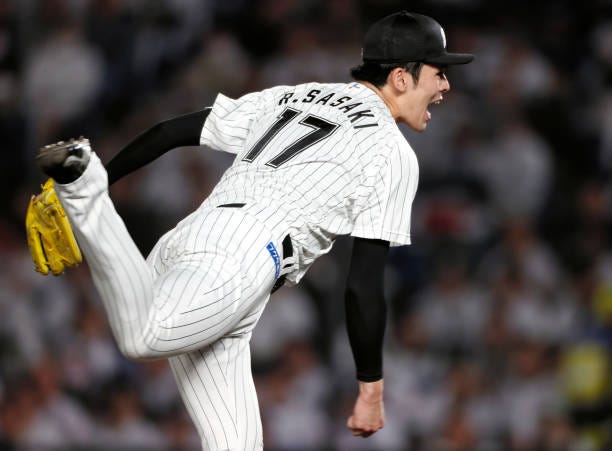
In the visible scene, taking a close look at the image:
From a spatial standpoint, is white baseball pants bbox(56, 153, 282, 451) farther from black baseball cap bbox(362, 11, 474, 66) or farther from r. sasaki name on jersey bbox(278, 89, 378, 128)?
black baseball cap bbox(362, 11, 474, 66)

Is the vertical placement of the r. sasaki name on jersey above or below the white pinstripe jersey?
above

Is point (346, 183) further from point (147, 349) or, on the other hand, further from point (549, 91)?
point (549, 91)

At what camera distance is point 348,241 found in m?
5.80

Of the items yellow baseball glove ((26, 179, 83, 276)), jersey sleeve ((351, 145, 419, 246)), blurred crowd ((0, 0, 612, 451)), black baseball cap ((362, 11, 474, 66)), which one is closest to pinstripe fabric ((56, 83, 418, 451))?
jersey sleeve ((351, 145, 419, 246))

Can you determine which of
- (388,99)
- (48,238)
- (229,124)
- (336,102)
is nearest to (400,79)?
(388,99)

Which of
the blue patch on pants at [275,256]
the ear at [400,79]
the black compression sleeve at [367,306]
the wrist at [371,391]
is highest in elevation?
the ear at [400,79]

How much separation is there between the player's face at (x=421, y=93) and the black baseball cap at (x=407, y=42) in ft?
0.15

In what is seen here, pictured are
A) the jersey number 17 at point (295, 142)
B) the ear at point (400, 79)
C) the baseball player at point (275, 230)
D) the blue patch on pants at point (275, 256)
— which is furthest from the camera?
the ear at point (400, 79)

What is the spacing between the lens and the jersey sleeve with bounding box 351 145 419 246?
9.49ft

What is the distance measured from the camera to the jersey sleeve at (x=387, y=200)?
2.89 meters

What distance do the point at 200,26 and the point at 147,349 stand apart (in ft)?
15.2

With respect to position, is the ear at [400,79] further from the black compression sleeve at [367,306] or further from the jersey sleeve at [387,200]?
the black compression sleeve at [367,306]

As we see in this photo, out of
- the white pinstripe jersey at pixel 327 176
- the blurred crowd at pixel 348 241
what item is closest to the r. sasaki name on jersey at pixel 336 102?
the white pinstripe jersey at pixel 327 176

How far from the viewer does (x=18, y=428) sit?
5.59 m
